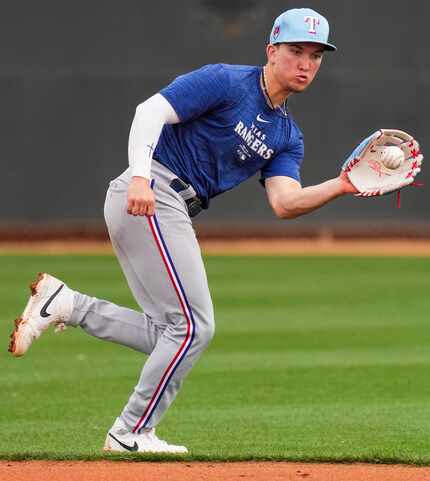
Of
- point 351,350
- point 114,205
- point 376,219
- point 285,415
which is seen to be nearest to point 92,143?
point 376,219

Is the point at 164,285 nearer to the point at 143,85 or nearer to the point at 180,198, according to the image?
the point at 180,198

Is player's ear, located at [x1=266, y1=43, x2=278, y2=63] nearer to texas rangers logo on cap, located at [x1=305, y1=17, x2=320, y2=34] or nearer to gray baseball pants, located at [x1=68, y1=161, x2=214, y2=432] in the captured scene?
texas rangers logo on cap, located at [x1=305, y1=17, x2=320, y2=34]

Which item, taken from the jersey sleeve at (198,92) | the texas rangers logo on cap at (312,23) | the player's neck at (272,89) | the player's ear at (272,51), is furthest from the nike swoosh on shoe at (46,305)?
the texas rangers logo on cap at (312,23)

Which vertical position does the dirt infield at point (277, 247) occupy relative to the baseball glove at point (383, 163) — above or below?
below

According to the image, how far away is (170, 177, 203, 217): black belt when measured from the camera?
559 cm

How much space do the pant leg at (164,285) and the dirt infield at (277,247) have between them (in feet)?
44.2

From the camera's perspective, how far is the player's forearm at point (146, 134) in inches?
207

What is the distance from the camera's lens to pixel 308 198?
574 cm

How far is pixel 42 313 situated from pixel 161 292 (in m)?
0.62

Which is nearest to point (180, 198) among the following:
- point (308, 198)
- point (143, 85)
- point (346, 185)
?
point (308, 198)

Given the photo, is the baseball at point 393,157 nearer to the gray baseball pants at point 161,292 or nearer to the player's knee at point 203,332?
the gray baseball pants at point 161,292

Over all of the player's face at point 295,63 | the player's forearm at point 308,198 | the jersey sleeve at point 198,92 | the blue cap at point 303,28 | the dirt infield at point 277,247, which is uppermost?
the blue cap at point 303,28

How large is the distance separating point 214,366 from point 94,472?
394 cm

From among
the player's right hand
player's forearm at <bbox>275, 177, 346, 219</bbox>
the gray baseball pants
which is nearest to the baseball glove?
player's forearm at <bbox>275, 177, 346, 219</bbox>
